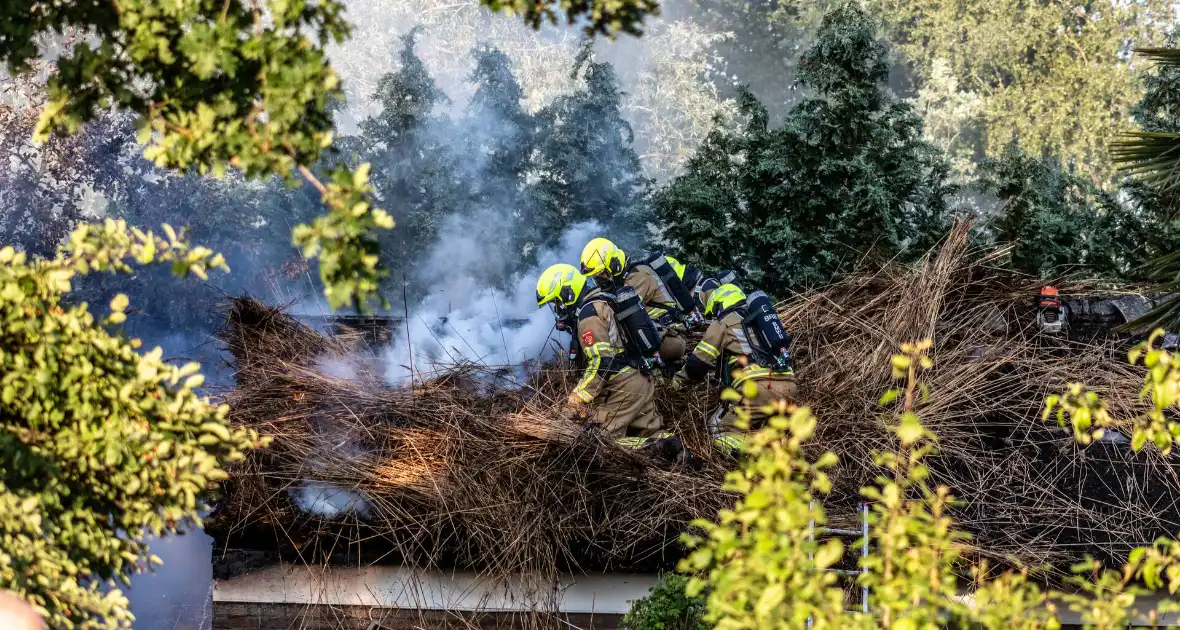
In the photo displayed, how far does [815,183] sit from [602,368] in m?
6.47

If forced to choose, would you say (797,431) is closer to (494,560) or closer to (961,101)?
(494,560)

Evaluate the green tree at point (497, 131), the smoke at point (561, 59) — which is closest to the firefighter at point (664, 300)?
the green tree at point (497, 131)

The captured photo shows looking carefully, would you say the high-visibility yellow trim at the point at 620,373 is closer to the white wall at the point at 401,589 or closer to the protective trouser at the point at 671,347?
the protective trouser at the point at 671,347

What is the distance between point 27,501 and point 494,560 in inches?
198

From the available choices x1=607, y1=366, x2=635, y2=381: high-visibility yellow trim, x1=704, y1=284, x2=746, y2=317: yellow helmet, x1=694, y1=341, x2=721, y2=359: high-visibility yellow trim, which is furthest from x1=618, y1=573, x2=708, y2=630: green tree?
x1=704, y1=284, x2=746, y2=317: yellow helmet

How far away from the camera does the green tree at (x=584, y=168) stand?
58.0ft

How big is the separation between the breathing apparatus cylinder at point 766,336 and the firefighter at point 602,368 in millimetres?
854

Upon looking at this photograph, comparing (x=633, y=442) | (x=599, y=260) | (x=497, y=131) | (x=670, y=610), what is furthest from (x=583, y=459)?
(x=497, y=131)

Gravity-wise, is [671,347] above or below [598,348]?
above

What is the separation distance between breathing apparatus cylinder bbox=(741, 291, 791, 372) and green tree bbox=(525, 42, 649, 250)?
721cm

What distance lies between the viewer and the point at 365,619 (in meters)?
9.55

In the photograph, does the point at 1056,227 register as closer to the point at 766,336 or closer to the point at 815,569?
the point at 766,336

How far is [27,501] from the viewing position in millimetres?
4211

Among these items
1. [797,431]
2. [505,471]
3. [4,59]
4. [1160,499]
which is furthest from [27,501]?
[1160,499]
